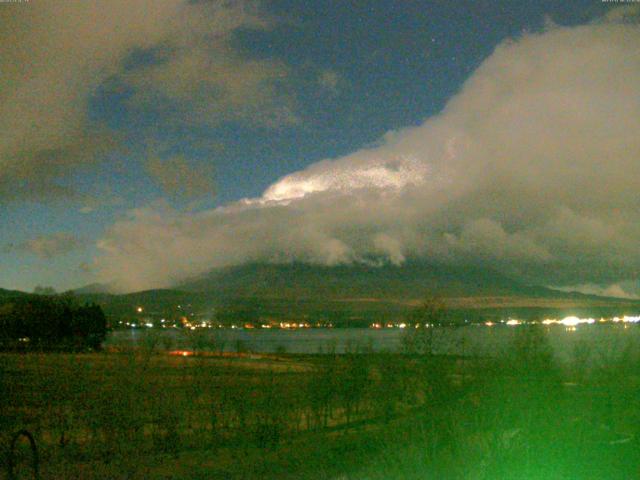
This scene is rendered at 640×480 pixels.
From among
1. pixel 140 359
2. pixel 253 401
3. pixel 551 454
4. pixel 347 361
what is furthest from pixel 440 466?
pixel 140 359

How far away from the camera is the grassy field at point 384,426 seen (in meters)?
11.9

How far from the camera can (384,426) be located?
23.4 meters

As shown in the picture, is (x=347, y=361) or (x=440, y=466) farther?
(x=347, y=361)

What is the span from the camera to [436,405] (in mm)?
20891

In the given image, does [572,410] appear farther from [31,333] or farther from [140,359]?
[31,333]

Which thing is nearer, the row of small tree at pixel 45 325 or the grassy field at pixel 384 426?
the grassy field at pixel 384 426

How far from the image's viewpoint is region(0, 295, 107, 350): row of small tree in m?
86.4

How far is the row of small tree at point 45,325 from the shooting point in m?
86.4

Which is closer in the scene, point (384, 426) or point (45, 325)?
point (384, 426)

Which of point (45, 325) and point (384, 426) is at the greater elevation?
point (45, 325)

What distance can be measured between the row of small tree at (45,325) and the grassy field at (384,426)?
56.9 meters

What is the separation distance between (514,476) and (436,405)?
9957 millimetres

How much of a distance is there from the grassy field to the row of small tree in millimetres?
56916

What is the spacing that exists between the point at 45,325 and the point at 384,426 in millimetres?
73818
